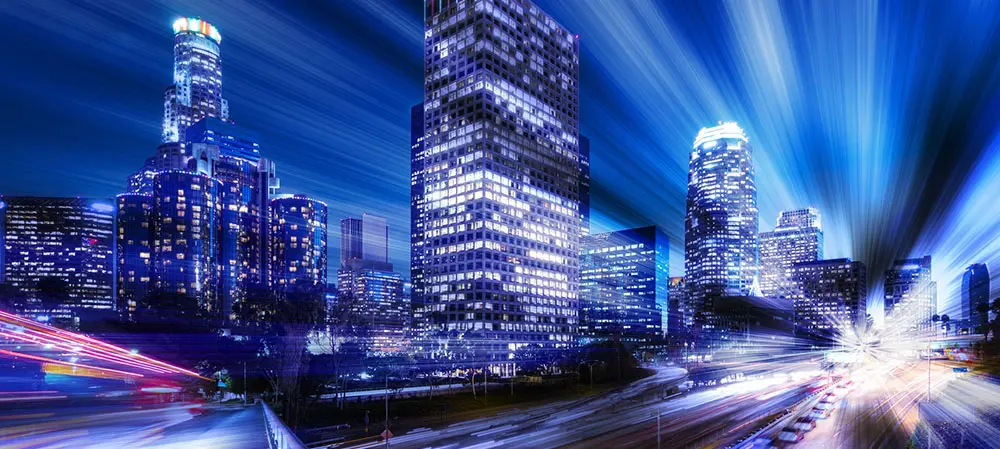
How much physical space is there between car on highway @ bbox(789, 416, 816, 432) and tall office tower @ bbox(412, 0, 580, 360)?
87.8m

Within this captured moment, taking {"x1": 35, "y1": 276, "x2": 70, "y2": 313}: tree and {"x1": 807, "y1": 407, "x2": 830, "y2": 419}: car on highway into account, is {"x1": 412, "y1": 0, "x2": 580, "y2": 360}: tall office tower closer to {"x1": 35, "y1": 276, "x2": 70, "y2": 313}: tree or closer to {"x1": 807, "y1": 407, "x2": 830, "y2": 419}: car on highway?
{"x1": 35, "y1": 276, "x2": 70, "y2": 313}: tree

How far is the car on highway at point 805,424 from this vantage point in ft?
153

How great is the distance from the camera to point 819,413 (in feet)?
178

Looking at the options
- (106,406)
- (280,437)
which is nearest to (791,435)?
(280,437)

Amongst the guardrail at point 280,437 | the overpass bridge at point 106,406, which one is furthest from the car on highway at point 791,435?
the overpass bridge at point 106,406

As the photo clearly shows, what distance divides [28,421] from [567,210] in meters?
139

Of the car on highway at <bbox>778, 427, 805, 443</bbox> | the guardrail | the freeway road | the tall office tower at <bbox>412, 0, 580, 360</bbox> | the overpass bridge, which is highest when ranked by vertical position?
the tall office tower at <bbox>412, 0, 580, 360</bbox>

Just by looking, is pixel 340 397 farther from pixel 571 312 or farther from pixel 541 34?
pixel 541 34

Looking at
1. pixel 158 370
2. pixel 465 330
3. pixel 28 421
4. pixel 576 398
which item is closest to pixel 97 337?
pixel 158 370

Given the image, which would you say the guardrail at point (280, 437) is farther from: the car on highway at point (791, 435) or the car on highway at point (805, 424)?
the car on highway at point (805, 424)

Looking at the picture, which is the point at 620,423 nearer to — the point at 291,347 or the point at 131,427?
the point at 291,347

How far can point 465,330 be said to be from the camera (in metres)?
137

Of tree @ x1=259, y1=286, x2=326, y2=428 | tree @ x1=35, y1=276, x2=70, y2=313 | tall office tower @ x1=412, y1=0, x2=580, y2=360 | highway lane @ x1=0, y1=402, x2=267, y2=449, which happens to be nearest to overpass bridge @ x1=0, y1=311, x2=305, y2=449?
highway lane @ x1=0, y1=402, x2=267, y2=449

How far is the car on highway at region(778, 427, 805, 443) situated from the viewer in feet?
142
